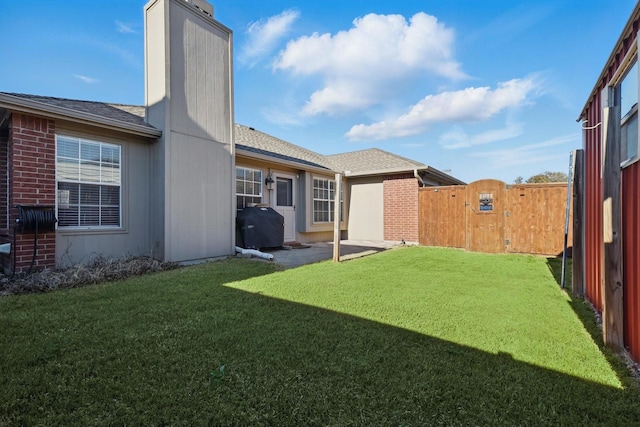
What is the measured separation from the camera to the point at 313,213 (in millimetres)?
10891

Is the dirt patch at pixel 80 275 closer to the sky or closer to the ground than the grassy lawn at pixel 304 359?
closer to the sky

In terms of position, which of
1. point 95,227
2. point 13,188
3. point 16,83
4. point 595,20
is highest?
point 595,20

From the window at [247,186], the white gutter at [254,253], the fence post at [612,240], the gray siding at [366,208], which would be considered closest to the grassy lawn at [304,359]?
the fence post at [612,240]

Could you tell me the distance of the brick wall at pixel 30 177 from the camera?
471 centimetres

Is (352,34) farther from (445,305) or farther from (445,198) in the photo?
(445,305)

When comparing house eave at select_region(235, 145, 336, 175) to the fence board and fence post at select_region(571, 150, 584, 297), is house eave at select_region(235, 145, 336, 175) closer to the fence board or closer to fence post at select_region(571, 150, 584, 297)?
the fence board

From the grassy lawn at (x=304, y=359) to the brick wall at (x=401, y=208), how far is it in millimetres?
6231

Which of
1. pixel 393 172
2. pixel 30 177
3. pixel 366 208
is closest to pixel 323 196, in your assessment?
pixel 366 208

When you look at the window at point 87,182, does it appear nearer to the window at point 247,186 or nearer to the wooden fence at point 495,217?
the window at point 247,186

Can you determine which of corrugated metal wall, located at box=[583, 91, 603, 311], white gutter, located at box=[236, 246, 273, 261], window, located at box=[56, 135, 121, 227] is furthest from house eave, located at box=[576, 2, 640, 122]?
window, located at box=[56, 135, 121, 227]

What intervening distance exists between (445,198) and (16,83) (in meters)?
13.5

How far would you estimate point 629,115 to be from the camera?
2.72 m

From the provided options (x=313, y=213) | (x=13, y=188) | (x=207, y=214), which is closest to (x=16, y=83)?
(x=13, y=188)

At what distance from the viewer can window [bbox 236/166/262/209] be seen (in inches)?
334
